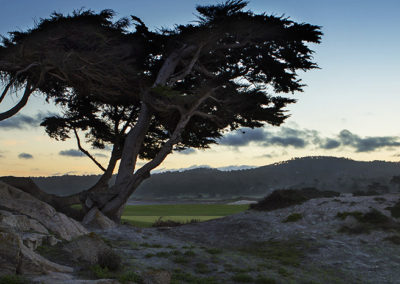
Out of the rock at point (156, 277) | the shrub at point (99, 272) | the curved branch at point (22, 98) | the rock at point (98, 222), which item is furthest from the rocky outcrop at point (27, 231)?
the curved branch at point (22, 98)

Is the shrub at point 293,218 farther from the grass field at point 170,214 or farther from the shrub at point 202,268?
the shrub at point 202,268

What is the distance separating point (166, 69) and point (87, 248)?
13.2 meters

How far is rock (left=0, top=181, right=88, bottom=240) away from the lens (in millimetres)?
11695

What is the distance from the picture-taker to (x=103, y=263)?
823 cm

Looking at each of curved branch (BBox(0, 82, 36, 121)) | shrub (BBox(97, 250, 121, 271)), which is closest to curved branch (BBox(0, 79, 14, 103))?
curved branch (BBox(0, 82, 36, 121))

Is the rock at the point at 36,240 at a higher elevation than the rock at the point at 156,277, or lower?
higher

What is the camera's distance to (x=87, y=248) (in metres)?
8.85

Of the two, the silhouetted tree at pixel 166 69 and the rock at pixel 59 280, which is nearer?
the rock at pixel 59 280

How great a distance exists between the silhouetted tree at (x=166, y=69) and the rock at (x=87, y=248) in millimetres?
8664

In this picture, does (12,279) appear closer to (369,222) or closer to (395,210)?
(369,222)

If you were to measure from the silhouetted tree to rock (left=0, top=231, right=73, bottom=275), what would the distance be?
10.4 meters

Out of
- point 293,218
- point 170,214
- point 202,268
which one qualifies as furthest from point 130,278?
point 170,214

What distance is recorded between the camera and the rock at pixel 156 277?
289 inches

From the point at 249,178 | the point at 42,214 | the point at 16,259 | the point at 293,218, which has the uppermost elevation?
the point at 249,178
